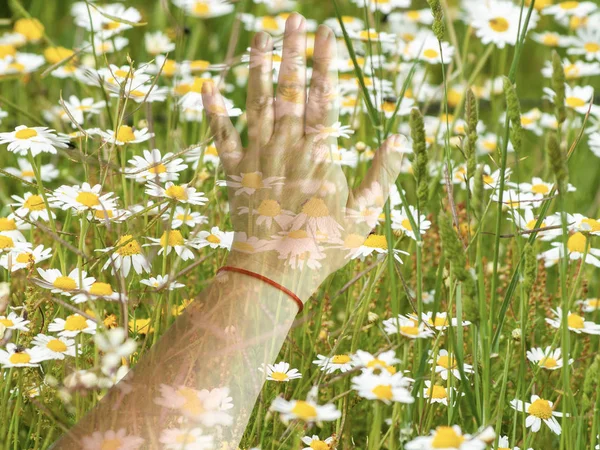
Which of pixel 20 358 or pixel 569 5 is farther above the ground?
pixel 569 5

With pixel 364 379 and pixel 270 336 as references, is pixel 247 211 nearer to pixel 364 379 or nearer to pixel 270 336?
pixel 270 336

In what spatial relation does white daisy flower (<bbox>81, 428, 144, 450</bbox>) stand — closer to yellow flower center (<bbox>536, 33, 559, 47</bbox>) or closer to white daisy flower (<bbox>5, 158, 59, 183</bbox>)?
white daisy flower (<bbox>5, 158, 59, 183</bbox>)

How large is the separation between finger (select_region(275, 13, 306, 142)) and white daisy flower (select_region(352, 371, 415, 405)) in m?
0.42

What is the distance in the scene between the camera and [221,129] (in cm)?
95

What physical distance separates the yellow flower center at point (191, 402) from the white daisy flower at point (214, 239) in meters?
0.28

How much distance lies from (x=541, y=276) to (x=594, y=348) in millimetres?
120

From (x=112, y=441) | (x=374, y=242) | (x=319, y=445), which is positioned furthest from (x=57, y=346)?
(x=374, y=242)

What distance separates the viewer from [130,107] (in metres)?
1.34

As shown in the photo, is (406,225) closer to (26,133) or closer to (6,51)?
(26,133)

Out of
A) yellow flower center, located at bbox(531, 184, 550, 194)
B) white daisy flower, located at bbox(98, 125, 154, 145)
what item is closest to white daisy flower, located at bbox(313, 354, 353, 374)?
white daisy flower, located at bbox(98, 125, 154, 145)

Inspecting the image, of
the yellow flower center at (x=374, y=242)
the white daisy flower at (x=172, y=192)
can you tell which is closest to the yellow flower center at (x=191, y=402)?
the white daisy flower at (x=172, y=192)

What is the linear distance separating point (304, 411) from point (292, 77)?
493mm

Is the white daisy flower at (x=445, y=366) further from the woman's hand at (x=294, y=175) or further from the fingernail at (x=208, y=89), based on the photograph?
the fingernail at (x=208, y=89)

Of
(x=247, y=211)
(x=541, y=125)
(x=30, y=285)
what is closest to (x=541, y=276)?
(x=247, y=211)
